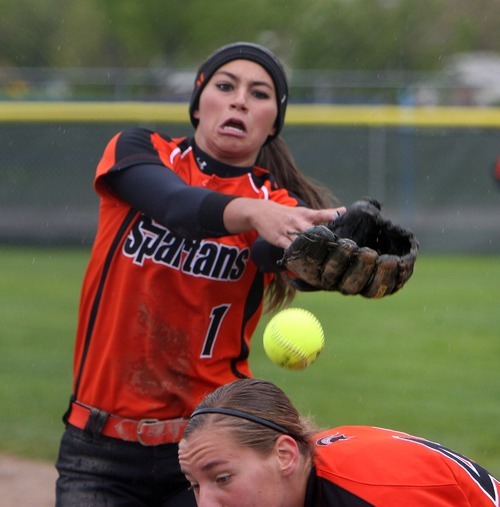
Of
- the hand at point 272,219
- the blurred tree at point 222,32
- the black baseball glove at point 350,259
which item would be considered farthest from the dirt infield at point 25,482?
the blurred tree at point 222,32

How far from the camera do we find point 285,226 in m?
2.29

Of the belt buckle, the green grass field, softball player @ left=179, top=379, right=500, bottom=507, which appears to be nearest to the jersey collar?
the belt buckle

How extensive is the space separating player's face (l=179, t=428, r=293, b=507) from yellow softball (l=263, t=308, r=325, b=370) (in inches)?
24.7

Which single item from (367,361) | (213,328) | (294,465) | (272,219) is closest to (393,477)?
(294,465)

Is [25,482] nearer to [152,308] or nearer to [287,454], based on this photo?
[152,308]

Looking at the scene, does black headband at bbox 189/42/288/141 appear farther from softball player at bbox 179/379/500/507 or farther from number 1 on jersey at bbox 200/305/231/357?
softball player at bbox 179/379/500/507

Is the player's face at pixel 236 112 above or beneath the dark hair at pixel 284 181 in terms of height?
above

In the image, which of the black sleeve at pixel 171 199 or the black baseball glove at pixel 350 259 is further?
the black sleeve at pixel 171 199

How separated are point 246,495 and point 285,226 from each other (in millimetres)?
628

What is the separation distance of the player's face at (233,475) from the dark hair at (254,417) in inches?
0.9

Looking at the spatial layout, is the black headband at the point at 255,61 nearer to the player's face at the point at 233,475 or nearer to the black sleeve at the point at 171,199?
the black sleeve at the point at 171,199

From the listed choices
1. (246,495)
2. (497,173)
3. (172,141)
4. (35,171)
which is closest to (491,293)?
(497,173)

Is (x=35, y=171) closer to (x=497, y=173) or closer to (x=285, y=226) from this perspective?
(x=497, y=173)

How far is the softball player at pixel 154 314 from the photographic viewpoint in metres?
2.71
